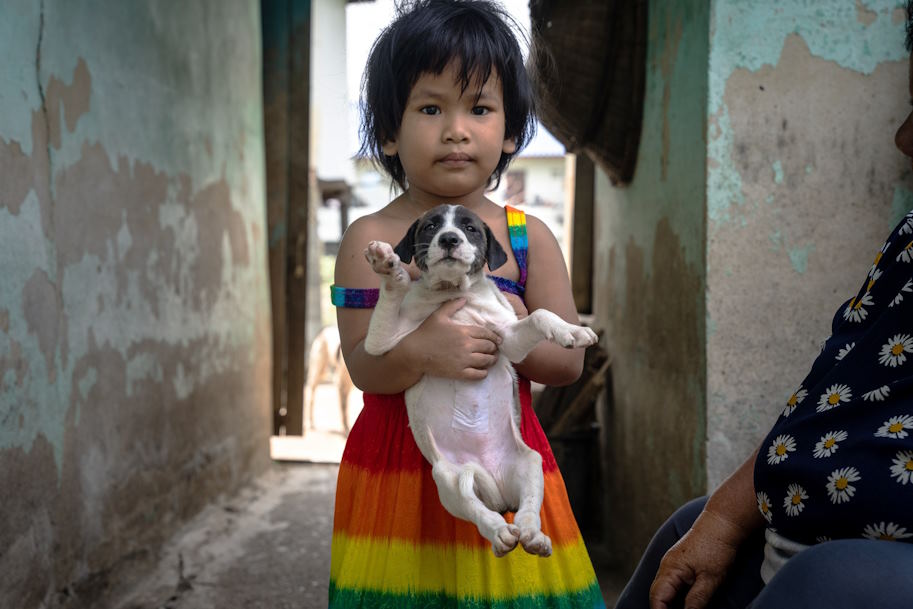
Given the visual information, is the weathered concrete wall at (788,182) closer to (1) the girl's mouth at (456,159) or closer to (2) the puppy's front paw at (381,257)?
(1) the girl's mouth at (456,159)

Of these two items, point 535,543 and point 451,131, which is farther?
point 451,131

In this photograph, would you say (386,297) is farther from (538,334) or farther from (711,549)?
(711,549)

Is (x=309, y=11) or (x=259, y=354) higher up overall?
(x=309, y=11)

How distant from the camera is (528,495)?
134 cm

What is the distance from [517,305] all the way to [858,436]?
0.69 metres

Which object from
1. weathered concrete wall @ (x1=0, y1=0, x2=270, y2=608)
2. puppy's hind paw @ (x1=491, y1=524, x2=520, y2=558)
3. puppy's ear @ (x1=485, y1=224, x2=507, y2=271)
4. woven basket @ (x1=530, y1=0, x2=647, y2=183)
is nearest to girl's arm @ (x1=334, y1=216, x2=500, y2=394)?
puppy's ear @ (x1=485, y1=224, x2=507, y2=271)

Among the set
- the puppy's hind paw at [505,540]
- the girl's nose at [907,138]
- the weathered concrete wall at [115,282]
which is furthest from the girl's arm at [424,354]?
the weathered concrete wall at [115,282]

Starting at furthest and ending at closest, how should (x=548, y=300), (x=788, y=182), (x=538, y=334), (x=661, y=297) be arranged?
1. (x=661, y=297)
2. (x=788, y=182)
3. (x=548, y=300)
4. (x=538, y=334)

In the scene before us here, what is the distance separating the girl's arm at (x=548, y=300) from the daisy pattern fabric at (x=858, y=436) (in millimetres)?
427

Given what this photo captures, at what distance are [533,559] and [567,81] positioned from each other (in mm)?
2540

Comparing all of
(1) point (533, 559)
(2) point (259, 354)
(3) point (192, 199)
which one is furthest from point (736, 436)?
(2) point (259, 354)

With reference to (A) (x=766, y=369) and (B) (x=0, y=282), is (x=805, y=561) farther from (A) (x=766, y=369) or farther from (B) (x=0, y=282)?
(B) (x=0, y=282)

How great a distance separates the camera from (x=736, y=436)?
2348 mm

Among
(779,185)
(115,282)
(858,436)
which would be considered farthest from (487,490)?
(115,282)
